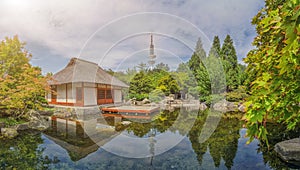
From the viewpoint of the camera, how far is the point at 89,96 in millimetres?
10812

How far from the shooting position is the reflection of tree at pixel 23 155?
319 cm

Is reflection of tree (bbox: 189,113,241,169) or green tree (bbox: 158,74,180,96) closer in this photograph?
reflection of tree (bbox: 189,113,241,169)

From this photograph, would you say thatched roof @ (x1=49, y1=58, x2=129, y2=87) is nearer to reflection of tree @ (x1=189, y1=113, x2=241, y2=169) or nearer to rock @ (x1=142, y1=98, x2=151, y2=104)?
rock @ (x1=142, y1=98, x2=151, y2=104)

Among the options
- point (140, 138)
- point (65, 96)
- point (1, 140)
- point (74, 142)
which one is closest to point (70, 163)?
point (74, 142)

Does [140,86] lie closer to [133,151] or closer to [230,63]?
[230,63]

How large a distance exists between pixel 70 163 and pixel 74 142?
137 cm

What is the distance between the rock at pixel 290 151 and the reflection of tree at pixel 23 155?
486cm

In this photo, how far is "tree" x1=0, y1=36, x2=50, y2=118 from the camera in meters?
5.86

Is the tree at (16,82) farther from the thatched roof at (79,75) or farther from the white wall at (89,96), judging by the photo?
the white wall at (89,96)

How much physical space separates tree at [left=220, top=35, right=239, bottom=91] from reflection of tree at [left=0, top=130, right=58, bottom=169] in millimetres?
15179

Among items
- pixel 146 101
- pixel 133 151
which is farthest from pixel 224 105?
pixel 133 151

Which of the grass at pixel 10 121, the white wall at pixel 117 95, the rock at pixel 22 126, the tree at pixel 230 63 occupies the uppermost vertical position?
the tree at pixel 230 63

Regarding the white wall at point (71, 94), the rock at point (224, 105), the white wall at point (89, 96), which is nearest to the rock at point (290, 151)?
the rock at point (224, 105)

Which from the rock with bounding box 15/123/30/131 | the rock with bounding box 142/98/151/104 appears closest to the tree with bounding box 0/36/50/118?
the rock with bounding box 15/123/30/131
